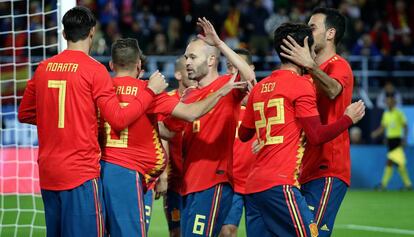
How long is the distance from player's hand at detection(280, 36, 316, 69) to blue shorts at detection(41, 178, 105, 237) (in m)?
1.77

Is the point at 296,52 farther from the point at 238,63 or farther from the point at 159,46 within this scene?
the point at 159,46

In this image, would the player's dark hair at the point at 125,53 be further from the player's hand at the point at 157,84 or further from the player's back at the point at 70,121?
the player's back at the point at 70,121

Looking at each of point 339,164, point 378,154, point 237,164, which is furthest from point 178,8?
point 339,164

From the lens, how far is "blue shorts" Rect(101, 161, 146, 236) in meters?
7.16

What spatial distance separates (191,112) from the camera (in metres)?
7.27

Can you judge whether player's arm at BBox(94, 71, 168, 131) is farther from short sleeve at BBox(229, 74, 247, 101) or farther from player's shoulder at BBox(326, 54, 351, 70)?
player's shoulder at BBox(326, 54, 351, 70)

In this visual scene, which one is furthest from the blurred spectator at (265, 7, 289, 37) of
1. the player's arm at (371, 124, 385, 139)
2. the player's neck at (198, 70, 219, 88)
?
the player's neck at (198, 70, 219, 88)

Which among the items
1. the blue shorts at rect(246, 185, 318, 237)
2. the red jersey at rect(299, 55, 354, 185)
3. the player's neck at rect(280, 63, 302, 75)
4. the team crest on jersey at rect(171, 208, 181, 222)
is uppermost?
the player's neck at rect(280, 63, 302, 75)

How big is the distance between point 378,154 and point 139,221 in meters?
15.7

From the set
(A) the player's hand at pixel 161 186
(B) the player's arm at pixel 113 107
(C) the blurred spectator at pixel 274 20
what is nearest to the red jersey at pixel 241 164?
(A) the player's hand at pixel 161 186

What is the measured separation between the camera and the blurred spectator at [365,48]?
24.5 m

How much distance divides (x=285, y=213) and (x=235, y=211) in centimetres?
256

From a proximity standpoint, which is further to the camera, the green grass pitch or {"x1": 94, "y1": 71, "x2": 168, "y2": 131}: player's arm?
the green grass pitch

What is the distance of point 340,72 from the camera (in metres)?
7.59
